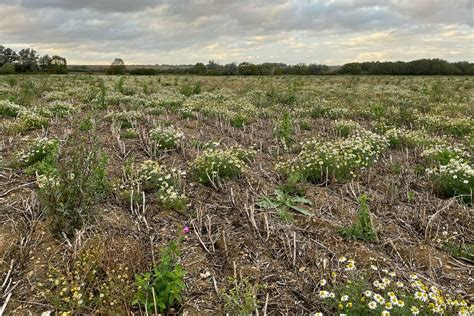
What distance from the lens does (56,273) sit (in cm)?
391

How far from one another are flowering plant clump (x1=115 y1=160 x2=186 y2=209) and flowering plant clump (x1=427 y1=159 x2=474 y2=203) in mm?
4809

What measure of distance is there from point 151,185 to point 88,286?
2710 mm

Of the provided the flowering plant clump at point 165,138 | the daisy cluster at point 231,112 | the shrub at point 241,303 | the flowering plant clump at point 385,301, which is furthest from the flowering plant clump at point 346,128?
the shrub at point 241,303

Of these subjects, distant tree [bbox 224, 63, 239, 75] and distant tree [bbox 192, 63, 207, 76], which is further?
distant tree [bbox 224, 63, 239, 75]

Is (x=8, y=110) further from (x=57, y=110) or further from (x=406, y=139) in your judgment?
(x=406, y=139)

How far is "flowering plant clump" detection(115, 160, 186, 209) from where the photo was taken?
5867 mm

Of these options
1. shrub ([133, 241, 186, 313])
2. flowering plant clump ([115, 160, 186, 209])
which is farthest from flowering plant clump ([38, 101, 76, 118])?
shrub ([133, 241, 186, 313])

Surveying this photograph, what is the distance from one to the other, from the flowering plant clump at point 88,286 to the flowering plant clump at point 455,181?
5783mm

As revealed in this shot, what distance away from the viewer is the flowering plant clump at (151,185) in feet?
19.2

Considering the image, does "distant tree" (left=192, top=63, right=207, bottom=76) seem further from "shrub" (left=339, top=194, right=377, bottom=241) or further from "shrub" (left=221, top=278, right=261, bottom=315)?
"shrub" (left=221, top=278, right=261, bottom=315)

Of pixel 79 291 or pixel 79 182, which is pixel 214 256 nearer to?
pixel 79 291

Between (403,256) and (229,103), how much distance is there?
13.1m

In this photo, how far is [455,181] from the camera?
22.0ft

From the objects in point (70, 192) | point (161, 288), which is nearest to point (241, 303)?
point (161, 288)
